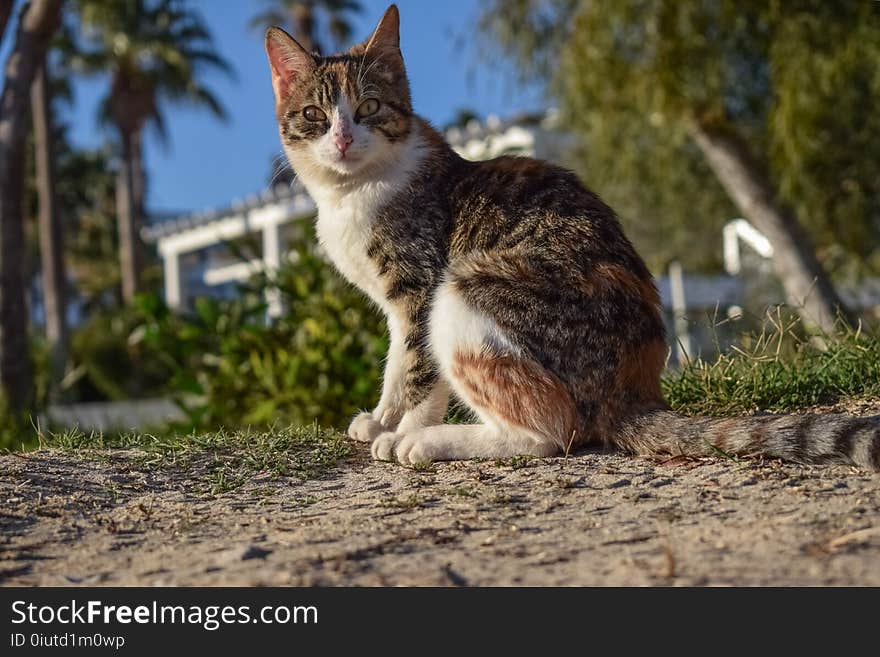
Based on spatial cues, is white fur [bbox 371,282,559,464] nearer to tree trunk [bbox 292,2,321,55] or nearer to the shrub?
the shrub

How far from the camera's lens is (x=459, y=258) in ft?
13.7

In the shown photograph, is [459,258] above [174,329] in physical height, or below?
above

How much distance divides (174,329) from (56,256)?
47.8ft

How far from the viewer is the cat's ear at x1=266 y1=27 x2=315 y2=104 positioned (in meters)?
4.65

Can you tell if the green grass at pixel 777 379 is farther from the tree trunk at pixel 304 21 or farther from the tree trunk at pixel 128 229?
the tree trunk at pixel 304 21

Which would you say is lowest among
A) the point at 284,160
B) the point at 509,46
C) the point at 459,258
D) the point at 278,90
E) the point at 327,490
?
the point at 327,490

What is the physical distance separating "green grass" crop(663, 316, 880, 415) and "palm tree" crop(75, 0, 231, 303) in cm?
2211

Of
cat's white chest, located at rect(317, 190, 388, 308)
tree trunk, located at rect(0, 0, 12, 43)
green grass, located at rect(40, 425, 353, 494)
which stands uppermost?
tree trunk, located at rect(0, 0, 12, 43)

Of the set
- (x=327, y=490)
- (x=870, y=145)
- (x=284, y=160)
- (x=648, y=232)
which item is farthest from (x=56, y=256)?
(x=327, y=490)

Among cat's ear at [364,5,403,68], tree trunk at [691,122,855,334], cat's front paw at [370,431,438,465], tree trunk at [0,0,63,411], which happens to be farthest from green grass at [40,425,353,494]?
tree trunk at [691,122,855,334]

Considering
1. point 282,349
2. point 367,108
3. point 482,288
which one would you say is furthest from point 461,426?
point 282,349

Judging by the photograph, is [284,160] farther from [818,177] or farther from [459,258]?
[818,177]

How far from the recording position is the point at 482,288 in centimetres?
391

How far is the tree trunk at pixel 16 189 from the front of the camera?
27.1 feet
